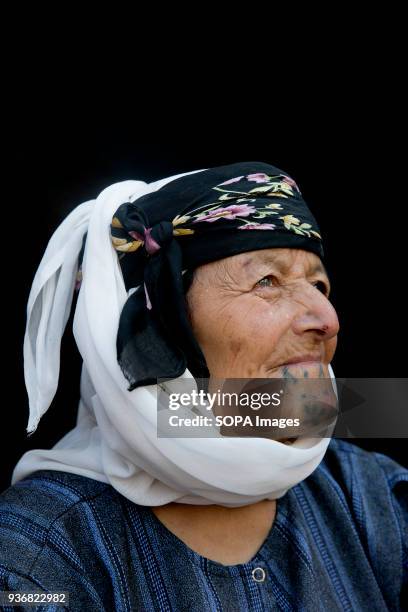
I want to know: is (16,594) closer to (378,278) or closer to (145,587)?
(145,587)

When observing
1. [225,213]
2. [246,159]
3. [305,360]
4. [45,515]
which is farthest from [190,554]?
[246,159]

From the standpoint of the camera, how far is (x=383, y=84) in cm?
340

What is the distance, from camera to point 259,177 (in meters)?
2.29

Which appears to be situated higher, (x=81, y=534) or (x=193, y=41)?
(x=193, y=41)

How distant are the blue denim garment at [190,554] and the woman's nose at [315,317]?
601mm

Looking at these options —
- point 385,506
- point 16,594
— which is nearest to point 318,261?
point 385,506

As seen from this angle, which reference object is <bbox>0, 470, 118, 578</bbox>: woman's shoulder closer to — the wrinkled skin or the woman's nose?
the wrinkled skin

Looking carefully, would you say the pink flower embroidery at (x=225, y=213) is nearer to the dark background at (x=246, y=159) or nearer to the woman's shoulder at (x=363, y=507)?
the woman's shoulder at (x=363, y=507)

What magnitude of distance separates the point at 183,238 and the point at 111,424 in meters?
0.57

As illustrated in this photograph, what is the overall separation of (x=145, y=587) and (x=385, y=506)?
37.7 inches

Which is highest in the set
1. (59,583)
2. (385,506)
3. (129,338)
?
(129,338)

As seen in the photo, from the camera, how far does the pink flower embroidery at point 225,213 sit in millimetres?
2166

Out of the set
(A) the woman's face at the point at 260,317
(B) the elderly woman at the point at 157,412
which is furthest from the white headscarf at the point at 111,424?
(A) the woman's face at the point at 260,317

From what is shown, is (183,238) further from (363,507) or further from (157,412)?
(363,507)
